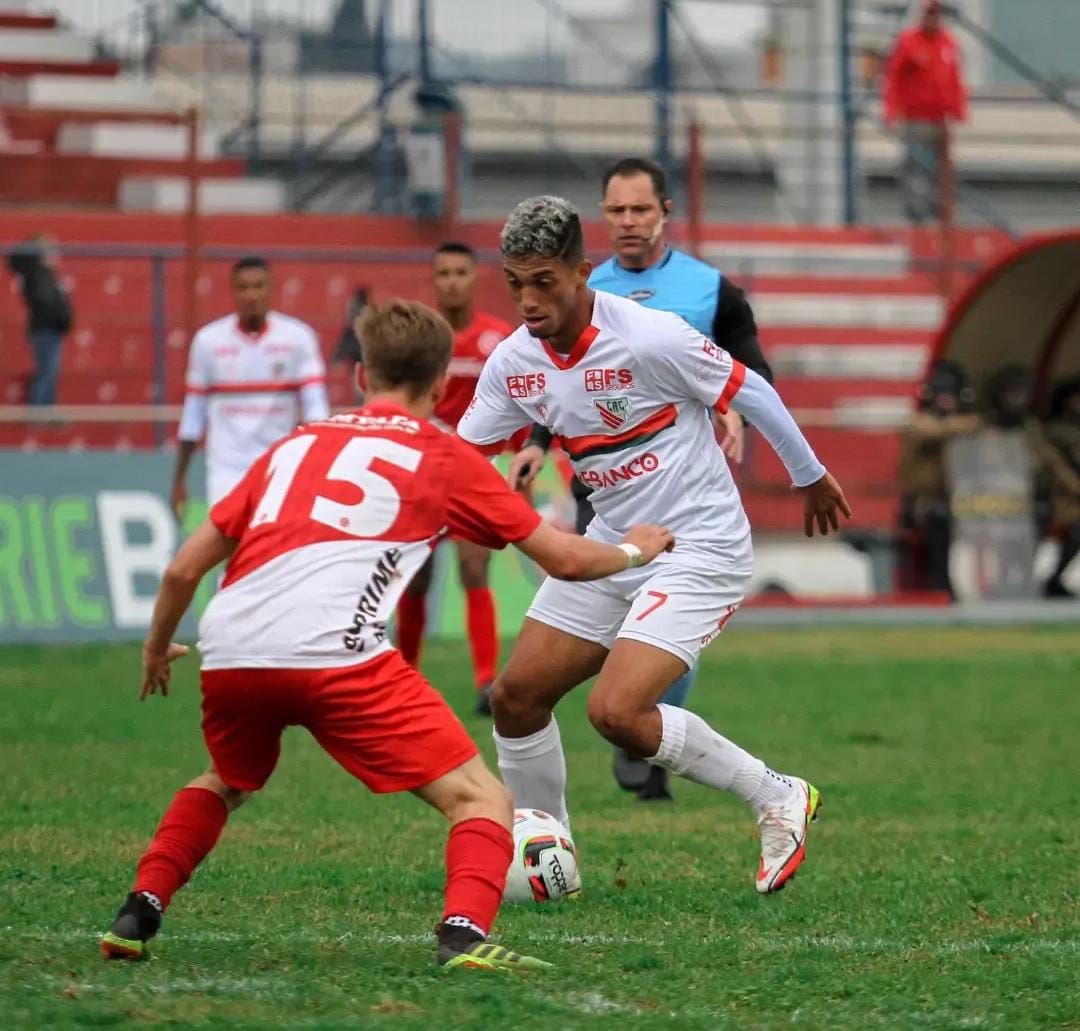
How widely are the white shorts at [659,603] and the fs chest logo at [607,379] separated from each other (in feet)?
1.84

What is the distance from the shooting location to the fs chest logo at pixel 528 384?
6.90 metres

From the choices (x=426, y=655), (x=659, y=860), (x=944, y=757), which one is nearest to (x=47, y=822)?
(x=659, y=860)

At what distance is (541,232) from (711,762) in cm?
173

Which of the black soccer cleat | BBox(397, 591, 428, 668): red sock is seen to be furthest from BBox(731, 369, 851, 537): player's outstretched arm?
BBox(397, 591, 428, 668): red sock

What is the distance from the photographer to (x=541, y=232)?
646cm

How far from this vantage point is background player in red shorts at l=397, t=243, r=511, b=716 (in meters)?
11.9

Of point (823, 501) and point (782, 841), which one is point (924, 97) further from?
point (782, 841)

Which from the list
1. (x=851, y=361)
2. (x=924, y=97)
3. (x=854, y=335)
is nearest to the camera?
(x=851, y=361)

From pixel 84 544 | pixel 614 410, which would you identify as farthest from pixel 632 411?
pixel 84 544

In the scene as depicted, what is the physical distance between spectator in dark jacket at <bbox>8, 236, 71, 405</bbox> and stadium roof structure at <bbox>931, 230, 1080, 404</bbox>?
25.3ft

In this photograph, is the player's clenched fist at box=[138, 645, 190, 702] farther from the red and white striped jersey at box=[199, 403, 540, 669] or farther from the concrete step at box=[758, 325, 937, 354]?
the concrete step at box=[758, 325, 937, 354]

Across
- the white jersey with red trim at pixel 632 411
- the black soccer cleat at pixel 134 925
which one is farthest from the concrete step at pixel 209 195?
the black soccer cleat at pixel 134 925

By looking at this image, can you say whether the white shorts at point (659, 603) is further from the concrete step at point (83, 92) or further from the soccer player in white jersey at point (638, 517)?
the concrete step at point (83, 92)

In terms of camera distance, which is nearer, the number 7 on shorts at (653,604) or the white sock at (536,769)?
the number 7 on shorts at (653,604)
